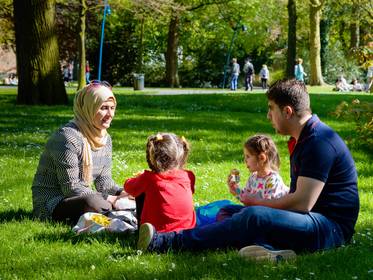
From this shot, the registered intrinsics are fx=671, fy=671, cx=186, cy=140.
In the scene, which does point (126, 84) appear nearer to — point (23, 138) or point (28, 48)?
point (28, 48)

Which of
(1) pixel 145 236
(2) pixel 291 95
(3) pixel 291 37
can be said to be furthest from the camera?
(3) pixel 291 37

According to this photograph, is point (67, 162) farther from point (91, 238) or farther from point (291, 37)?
point (291, 37)

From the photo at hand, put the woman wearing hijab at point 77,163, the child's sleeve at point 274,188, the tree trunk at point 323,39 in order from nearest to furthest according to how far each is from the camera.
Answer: the child's sleeve at point 274,188 < the woman wearing hijab at point 77,163 < the tree trunk at point 323,39

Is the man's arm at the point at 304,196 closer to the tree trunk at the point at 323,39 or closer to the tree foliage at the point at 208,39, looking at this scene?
the tree foliage at the point at 208,39

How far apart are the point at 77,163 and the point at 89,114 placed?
47 cm

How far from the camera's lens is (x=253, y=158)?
5.89 m

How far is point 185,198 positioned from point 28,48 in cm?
1460

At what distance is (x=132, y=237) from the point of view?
5.63 meters

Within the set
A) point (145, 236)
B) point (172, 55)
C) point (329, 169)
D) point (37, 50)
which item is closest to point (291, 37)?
point (172, 55)

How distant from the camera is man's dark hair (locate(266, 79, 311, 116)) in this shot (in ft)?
16.4

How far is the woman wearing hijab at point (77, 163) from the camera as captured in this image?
20.3 ft

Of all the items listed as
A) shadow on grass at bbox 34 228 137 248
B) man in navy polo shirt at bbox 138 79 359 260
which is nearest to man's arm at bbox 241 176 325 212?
man in navy polo shirt at bbox 138 79 359 260

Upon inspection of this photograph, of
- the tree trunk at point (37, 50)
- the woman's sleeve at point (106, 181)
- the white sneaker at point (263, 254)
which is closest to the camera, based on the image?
the white sneaker at point (263, 254)

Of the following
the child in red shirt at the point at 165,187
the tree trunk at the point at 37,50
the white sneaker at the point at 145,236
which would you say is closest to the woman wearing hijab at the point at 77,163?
the child in red shirt at the point at 165,187
